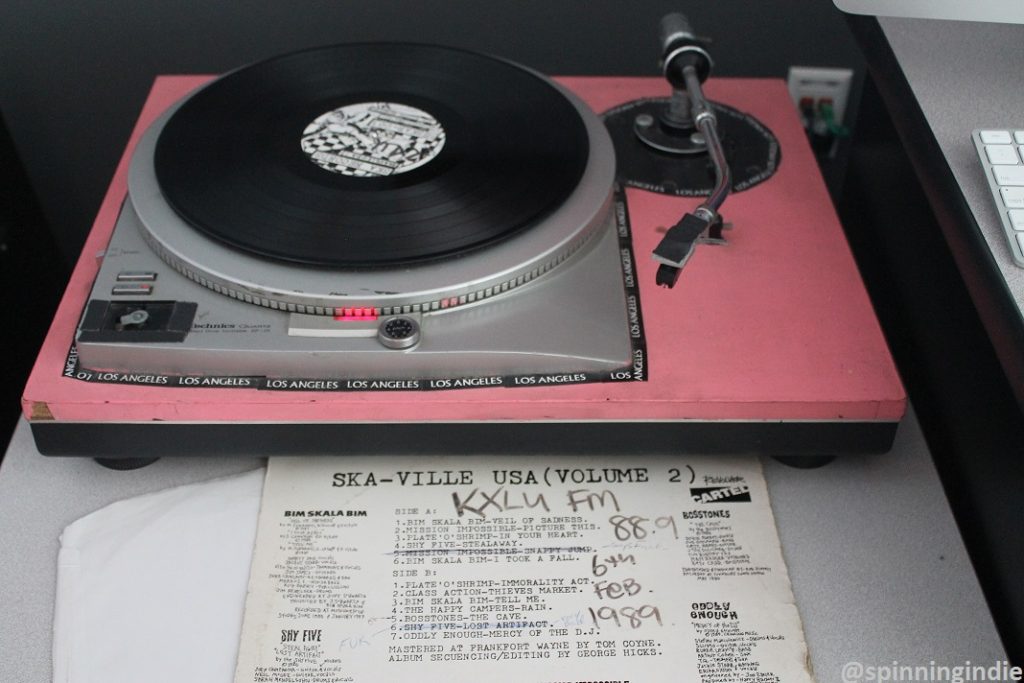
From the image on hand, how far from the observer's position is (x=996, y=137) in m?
0.86

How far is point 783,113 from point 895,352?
0.99 ft

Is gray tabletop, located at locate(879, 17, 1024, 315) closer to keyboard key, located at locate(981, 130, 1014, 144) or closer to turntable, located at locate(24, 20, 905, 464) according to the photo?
keyboard key, located at locate(981, 130, 1014, 144)

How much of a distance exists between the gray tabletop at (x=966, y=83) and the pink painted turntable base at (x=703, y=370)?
0.16m

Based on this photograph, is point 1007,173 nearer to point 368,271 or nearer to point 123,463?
point 368,271

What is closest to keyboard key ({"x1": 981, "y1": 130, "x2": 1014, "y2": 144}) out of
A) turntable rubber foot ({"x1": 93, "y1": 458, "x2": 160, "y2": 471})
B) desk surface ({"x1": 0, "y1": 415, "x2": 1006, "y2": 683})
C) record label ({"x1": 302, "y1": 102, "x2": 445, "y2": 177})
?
desk surface ({"x1": 0, "y1": 415, "x2": 1006, "y2": 683})

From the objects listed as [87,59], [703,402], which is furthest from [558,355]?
[87,59]

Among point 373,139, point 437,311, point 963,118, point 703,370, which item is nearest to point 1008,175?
point 963,118

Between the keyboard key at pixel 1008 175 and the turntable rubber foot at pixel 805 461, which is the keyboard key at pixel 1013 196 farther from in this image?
the turntable rubber foot at pixel 805 461

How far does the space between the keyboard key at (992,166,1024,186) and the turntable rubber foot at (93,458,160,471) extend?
75cm

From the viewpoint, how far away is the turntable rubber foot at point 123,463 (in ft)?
3.12

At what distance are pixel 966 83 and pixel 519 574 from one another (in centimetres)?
60

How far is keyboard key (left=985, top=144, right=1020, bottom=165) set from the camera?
84cm

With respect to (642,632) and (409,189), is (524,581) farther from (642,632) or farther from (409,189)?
(409,189)

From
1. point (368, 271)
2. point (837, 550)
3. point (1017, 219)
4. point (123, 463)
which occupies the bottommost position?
point (123, 463)
